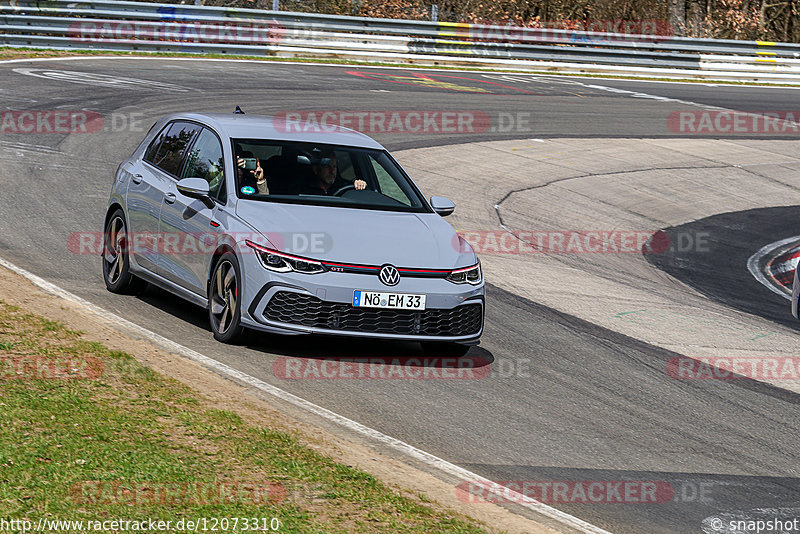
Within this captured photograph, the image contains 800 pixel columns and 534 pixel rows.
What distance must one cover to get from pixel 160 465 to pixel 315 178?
411 cm

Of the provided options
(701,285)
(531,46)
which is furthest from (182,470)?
(531,46)

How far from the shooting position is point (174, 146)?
10.0 m

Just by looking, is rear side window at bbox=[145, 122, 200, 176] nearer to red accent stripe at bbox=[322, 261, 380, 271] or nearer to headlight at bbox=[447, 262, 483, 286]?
red accent stripe at bbox=[322, 261, 380, 271]

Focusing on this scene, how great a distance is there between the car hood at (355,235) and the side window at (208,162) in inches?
19.7

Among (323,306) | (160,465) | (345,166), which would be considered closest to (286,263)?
(323,306)

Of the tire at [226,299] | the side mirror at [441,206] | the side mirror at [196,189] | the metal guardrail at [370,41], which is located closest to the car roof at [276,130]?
the side mirror at [196,189]

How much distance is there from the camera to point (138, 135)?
18.2 metres

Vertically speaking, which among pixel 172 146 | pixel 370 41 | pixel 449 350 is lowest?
pixel 449 350

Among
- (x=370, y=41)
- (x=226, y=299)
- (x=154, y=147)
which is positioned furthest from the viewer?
(x=370, y=41)

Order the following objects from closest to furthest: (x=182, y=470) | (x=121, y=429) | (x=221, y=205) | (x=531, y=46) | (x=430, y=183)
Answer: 1. (x=182, y=470)
2. (x=121, y=429)
3. (x=221, y=205)
4. (x=430, y=183)
5. (x=531, y=46)

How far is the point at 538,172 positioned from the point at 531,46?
1405 cm

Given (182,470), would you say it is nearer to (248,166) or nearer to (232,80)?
(248,166)

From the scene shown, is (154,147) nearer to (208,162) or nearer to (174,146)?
(174,146)

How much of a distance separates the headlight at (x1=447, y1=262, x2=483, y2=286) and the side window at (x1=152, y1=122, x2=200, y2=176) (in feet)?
9.21
